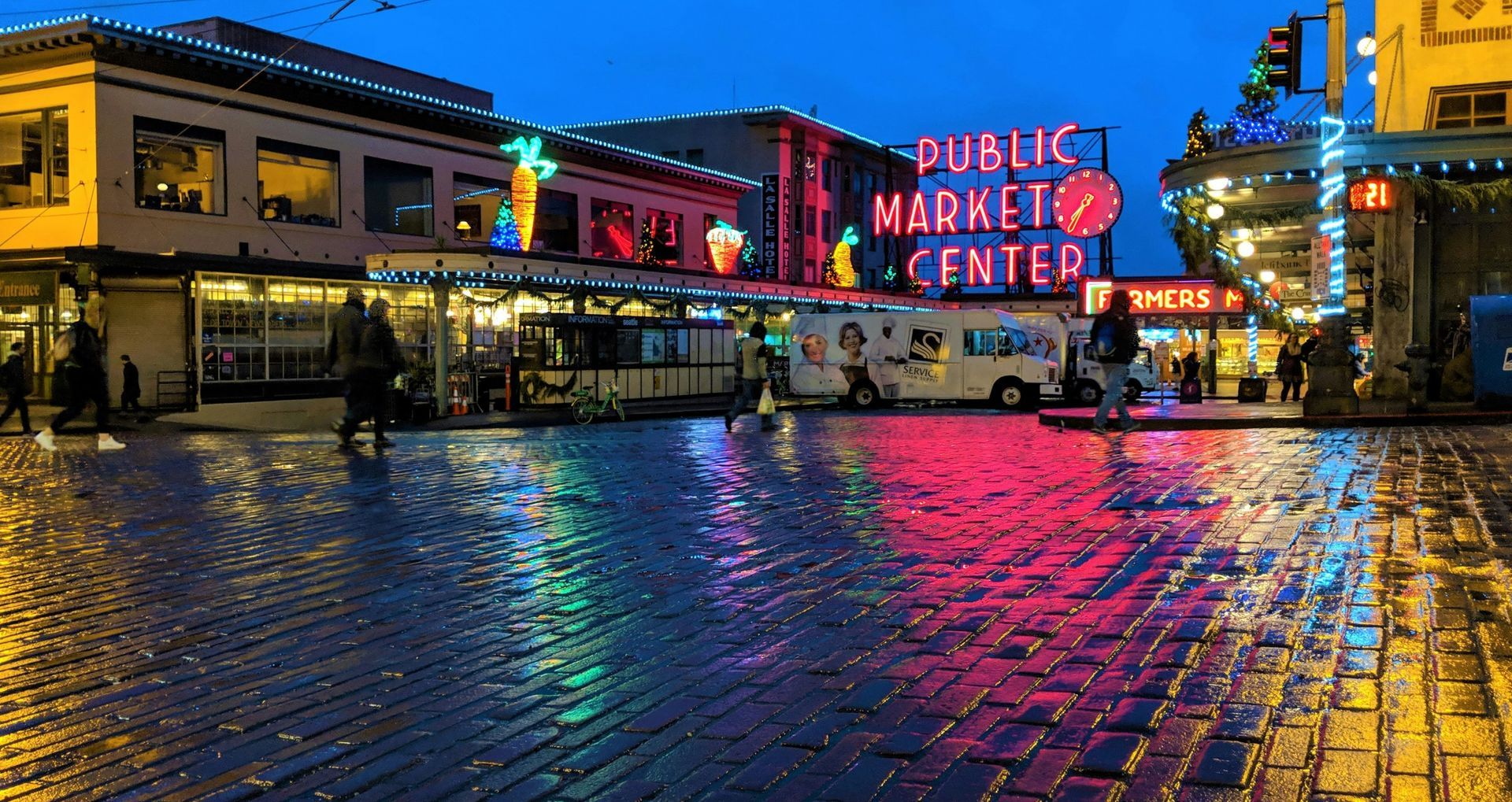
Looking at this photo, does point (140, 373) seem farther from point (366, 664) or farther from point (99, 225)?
point (366, 664)

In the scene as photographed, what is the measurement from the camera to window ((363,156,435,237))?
103 ft

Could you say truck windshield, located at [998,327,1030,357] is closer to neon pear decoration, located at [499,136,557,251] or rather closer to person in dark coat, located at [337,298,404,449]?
neon pear decoration, located at [499,136,557,251]

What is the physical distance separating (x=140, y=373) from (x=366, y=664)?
23.8 meters

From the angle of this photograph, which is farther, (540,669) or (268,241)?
(268,241)

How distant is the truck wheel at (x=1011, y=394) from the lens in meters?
30.9

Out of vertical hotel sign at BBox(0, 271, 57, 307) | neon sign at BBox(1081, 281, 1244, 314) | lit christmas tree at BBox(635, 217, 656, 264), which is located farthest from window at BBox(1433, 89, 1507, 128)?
vertical hotel sign at BBox(0, 271, 57, 307)

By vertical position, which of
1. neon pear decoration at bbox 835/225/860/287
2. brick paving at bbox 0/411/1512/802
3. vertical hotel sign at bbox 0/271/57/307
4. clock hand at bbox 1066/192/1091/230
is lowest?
brick paving at bbox 0/411/1512/802

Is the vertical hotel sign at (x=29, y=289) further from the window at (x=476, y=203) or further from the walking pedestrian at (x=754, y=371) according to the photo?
the walking pedestrian at (x=754, y=371)

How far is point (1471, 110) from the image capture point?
21500mm

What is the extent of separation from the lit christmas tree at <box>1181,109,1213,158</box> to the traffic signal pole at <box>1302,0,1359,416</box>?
16.2ft

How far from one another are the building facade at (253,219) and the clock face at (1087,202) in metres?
19.2

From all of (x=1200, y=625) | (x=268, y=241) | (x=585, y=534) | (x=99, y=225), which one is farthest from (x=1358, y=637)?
(x=268, y=241)

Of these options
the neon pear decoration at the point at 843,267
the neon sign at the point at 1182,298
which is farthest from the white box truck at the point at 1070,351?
the neon pear decoration at the point at 843,267

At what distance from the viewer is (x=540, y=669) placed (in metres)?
5.06
